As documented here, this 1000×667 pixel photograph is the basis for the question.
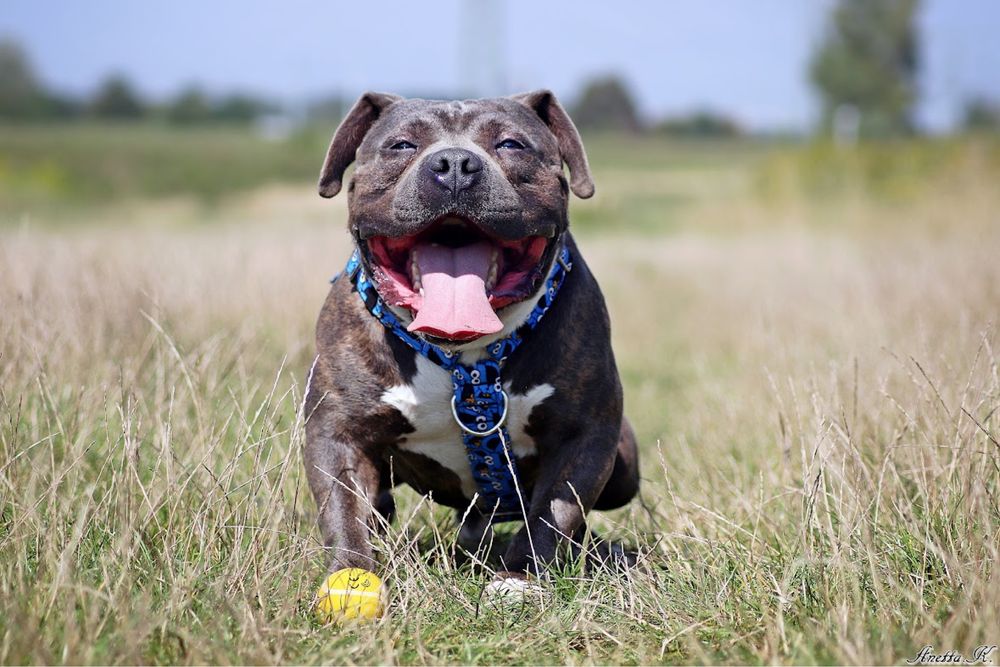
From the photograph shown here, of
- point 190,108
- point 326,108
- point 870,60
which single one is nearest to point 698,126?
point 326,108

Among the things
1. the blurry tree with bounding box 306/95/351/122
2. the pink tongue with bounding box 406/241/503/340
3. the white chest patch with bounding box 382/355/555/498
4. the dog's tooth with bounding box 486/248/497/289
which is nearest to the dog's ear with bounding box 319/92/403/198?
the pink tongue with bounding box 406/241/503/340

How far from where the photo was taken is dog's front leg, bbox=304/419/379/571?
3502 millimetres

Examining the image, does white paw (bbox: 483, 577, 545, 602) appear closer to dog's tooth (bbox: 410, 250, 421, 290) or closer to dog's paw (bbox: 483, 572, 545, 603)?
dog's paw (bbox: 483, 572, 545, 603)

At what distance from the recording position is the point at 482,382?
363 centimetres

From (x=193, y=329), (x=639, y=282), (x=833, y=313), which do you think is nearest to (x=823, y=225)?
(x=639, y=282)

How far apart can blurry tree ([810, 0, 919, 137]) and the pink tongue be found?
2149 inches

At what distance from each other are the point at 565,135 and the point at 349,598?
1955 millimetres

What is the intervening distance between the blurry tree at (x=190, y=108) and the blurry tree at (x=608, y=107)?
31456 millimetres

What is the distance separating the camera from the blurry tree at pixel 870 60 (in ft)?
180

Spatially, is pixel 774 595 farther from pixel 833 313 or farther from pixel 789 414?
pixel 833 313

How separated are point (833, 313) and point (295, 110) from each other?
74008mm

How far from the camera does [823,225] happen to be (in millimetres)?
19109

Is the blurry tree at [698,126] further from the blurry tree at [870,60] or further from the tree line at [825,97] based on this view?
the blurry tree at [870,60]

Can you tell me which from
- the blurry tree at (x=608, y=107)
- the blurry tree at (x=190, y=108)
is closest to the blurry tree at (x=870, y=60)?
the blurry tree at (x=608, y=107)
